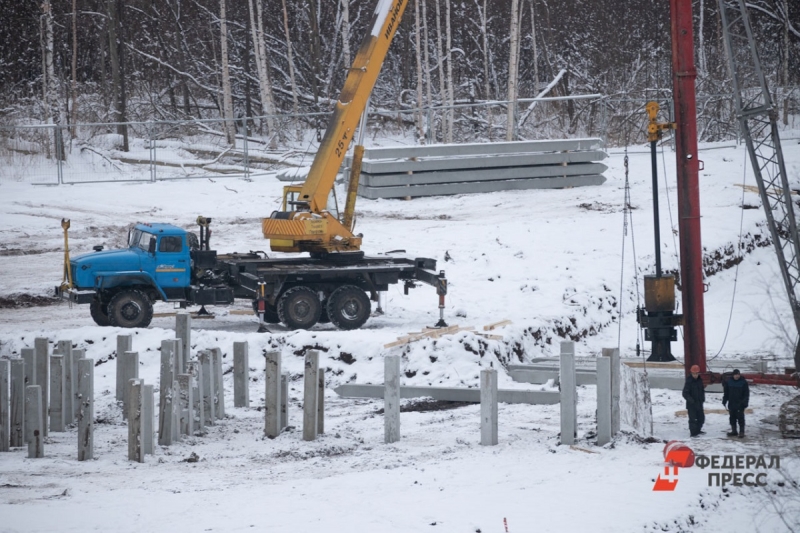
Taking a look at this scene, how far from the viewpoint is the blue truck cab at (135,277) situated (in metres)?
16.2

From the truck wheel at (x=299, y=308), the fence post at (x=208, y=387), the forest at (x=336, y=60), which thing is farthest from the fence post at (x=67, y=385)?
the forest at (x=336, y=60)

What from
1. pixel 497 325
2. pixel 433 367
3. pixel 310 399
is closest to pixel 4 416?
pixel 310 399

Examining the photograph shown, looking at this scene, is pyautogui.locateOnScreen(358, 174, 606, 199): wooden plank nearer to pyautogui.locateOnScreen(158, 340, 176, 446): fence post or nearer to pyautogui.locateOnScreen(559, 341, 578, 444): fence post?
pyautogui.locateOnScreen(158, 340, 176, 446): fence post

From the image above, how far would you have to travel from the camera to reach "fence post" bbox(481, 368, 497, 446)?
430 inches

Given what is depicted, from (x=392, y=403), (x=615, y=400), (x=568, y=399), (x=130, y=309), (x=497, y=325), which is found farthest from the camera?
(x=130, y=309)

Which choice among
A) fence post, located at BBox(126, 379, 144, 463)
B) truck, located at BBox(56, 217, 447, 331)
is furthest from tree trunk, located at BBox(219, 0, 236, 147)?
fence post, located at BBox(126, 379, 144, 463)

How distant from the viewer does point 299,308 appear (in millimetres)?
16688

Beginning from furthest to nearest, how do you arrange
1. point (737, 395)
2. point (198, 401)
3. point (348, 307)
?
point (348, 307)
point (198, 401)
point (737, 395)

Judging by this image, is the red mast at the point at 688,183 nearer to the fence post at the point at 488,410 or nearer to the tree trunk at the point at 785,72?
the fence post at the point at 488,410

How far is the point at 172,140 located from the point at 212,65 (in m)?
6.42

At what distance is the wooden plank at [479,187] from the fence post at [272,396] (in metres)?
16.0

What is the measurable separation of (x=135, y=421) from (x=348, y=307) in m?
6.84

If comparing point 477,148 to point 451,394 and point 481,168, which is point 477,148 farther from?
point 451,394

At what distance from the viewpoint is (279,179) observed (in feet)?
95.2
